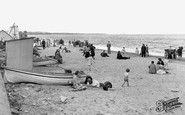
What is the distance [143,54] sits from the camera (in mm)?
25844

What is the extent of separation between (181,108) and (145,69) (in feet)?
26.7

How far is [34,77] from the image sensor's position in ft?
35.4

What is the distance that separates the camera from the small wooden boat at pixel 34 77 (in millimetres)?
10570

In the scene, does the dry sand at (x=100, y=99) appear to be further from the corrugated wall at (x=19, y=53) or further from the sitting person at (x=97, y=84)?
the corrugated wall at (x=19, y=53)

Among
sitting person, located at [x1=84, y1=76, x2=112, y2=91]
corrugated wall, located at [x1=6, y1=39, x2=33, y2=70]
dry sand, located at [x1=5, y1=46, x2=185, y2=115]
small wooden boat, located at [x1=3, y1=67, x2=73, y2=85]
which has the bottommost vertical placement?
dry sand, located at [x1=5, y1=46, x2=185, y2=115]

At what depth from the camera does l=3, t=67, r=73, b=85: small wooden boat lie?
10570 millimetres

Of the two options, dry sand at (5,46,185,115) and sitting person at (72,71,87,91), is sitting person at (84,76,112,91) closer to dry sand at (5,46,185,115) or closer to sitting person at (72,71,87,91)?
dry sand at (5,46,185,115)

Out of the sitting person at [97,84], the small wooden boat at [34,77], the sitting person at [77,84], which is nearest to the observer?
the sitting person at [77,84]

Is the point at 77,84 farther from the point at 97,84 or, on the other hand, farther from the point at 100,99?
the point at 100,99

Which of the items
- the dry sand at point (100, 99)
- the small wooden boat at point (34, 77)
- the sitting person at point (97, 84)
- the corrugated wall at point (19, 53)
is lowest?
the dry sand at point (100, 99)

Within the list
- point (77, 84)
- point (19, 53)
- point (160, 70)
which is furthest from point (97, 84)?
point (160, 70)

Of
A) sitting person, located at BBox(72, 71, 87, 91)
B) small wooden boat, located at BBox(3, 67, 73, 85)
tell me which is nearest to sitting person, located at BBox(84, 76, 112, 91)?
sitting person, located at BBox(72, 71, 87, 91)

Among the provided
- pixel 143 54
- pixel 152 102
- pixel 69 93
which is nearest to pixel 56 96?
pixel 69 93


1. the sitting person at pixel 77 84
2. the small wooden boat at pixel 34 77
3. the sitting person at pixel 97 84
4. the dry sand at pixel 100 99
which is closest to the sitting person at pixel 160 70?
the dry sand at pixel 100 99
